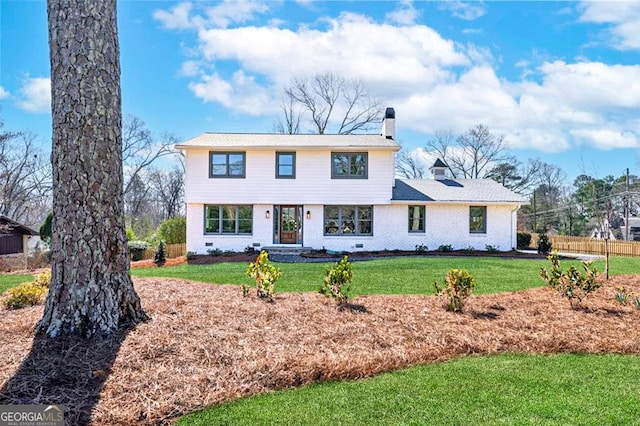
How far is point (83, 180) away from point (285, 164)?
50.2 feet

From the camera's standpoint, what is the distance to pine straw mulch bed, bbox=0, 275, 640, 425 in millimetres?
3301

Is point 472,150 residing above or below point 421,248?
above

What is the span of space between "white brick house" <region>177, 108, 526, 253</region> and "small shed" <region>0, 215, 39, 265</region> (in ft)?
25.6

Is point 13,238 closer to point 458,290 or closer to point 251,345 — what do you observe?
point 251,345

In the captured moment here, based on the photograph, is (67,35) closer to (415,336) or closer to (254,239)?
(415,336)

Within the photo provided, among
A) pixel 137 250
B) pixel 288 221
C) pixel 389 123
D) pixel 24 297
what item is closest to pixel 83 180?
pixel 24 297

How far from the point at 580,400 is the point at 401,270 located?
Answer: 875cm

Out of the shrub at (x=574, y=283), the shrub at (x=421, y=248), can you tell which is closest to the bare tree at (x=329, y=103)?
the shrub at (x=421, y=248)

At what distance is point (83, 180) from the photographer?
166 inches

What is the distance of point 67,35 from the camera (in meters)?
4.30

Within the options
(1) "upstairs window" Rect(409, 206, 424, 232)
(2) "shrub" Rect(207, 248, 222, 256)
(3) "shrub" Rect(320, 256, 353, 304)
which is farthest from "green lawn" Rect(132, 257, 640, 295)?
(2) "shrub" Rect(207, 248, 222, 256)

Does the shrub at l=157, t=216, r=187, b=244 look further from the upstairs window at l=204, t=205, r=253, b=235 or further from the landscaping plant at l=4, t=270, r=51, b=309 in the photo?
the landscaping plant at l=4, t=270, r=51, b=309

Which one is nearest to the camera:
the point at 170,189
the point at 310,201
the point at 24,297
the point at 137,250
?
the point at 24,297

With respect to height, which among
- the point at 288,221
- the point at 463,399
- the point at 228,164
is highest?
the point at 228,164
